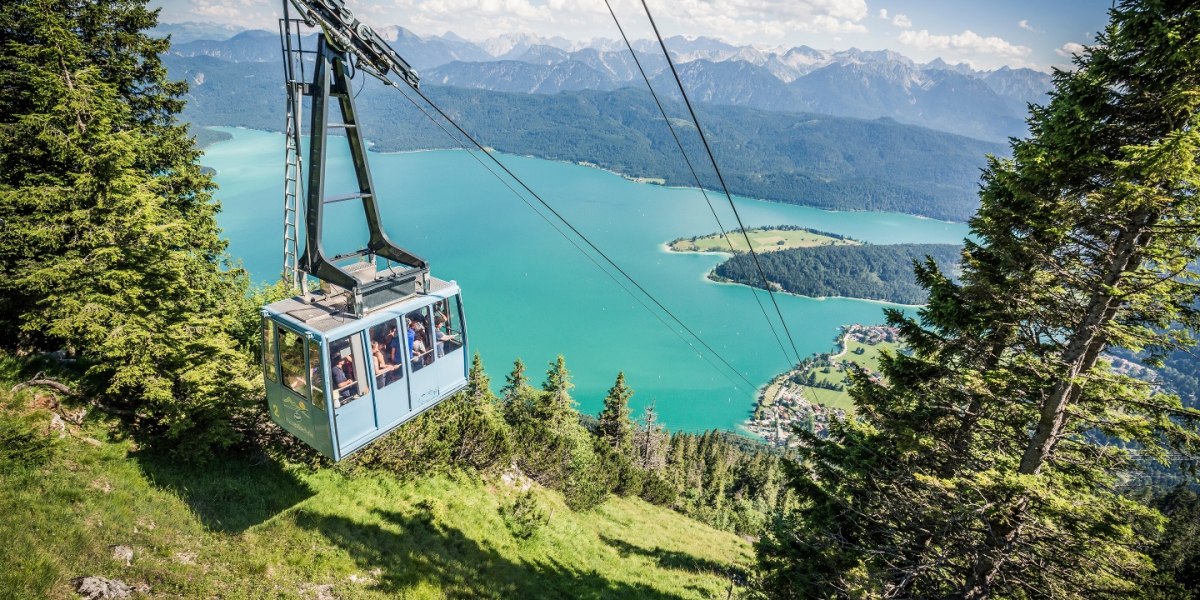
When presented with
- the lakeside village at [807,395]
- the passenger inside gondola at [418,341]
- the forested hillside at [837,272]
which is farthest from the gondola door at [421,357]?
the forested hillside at [837,272]

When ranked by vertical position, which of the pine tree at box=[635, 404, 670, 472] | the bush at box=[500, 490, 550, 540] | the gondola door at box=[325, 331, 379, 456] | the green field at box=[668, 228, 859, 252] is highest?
the gondola door at box=[325, 331, 379, 456]

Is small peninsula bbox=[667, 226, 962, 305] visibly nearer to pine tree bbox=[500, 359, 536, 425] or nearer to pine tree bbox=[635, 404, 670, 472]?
pine tree bbox=[635, 404, 670, 472]

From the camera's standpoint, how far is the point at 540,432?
64.6 feet

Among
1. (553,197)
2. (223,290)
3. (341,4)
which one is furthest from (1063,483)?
(553,197)

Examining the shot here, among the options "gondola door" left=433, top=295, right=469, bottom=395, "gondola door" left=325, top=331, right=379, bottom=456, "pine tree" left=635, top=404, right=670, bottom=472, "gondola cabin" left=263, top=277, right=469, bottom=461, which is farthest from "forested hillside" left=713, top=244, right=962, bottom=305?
"gondola door" left=325, top=331, right=379, bottom=456

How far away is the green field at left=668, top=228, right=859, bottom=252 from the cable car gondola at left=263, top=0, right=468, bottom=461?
14311cm

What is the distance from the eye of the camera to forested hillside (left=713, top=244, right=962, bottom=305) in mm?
142000

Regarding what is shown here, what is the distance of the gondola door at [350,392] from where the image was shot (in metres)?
7.34

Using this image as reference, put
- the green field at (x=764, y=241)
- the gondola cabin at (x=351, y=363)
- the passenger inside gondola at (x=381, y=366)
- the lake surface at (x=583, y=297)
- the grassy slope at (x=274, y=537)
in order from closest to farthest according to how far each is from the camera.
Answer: the grassy slope at (x=274, y=537) → the gondola cabin at (x=351, y=363) → the passenger inside gondola at (x=381, y=366) → the lake surface at (x=583, y=297) → the green field at (x=764, y=241)

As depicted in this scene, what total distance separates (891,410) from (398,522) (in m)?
9.13

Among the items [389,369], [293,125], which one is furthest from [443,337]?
[293,125]

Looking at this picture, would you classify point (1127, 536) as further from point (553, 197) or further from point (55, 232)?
point (553, 197)

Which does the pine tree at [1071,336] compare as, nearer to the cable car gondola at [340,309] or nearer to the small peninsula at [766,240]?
the cable car gondola at [340,309]

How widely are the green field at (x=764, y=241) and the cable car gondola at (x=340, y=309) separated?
14311 cm
